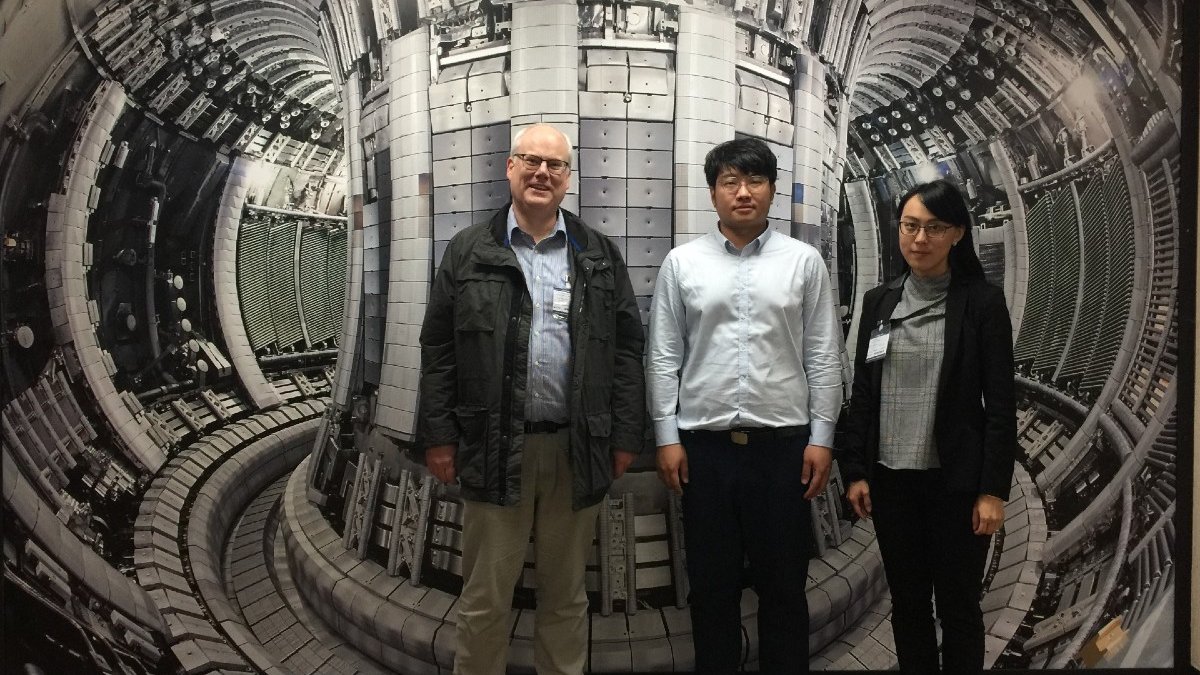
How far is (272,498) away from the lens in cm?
433

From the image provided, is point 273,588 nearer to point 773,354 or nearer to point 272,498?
point 272,498

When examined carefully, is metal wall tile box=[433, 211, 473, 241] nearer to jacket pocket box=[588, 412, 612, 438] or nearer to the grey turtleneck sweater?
jacket pocket box=[588, 412, 612, 438]

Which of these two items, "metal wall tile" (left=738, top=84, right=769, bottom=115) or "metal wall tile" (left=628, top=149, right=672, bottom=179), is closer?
"metal wall tile" (left=628, top=149, right=672, bottom=179)

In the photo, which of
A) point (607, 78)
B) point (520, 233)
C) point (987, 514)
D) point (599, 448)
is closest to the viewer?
point (987, 514)

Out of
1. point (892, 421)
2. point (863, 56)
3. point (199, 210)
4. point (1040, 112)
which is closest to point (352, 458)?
point (199, 210)

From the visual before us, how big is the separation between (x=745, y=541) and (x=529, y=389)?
1.08m

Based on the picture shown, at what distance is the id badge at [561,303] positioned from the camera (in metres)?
2.39

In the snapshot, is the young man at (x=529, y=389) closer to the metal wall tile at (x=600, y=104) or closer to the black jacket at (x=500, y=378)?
the black jacket at (x=500, y=378)

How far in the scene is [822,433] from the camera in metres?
2.39

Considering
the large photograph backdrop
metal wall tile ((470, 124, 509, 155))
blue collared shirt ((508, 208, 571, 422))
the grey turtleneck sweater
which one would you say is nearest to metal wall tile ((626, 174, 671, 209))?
the large photograph backdrop

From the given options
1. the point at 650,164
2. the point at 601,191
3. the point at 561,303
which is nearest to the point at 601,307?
the point at 561,303

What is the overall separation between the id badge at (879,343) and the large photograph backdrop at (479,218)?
0.98m

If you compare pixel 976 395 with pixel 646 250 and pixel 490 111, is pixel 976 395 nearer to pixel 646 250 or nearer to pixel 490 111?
pixel 646 250

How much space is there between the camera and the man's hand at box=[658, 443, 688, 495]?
7.88 ft
